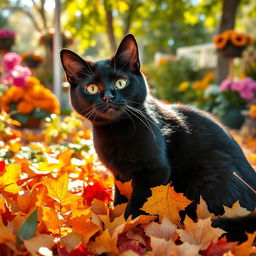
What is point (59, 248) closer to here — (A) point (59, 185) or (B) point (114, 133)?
(A) point (59, 185)

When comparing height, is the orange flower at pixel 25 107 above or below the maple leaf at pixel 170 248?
below

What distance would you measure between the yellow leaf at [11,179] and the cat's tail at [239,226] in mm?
828

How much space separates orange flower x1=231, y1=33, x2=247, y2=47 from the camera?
6.85 meters

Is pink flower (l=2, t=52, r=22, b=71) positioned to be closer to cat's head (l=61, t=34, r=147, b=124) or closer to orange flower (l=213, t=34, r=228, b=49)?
cat's head (l=61, t=34, r=147, b=124)

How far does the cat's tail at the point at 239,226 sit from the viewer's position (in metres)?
1.16

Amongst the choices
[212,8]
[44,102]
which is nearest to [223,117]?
[44,102]

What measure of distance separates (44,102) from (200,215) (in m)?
2.98

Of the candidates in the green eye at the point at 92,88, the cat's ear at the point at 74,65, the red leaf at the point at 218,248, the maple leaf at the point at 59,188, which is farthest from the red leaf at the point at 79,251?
the cat's ear at the point at 74,65

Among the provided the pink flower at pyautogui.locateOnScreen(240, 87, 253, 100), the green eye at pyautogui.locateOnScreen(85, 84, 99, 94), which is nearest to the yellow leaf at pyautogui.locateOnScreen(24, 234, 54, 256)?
the green eye at pyautogui.locateOnScreen(85, 84, 99, 94)

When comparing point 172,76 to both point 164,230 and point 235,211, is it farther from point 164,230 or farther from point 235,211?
point 164,230

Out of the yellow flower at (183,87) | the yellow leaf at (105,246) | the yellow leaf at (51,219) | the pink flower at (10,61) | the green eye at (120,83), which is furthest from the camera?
the yellow flower at (183,87)

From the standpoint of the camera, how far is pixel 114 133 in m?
1.58

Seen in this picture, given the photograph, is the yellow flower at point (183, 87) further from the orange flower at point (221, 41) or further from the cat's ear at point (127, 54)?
the cat's ear at point (127, 54)

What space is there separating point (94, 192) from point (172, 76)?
774cm
